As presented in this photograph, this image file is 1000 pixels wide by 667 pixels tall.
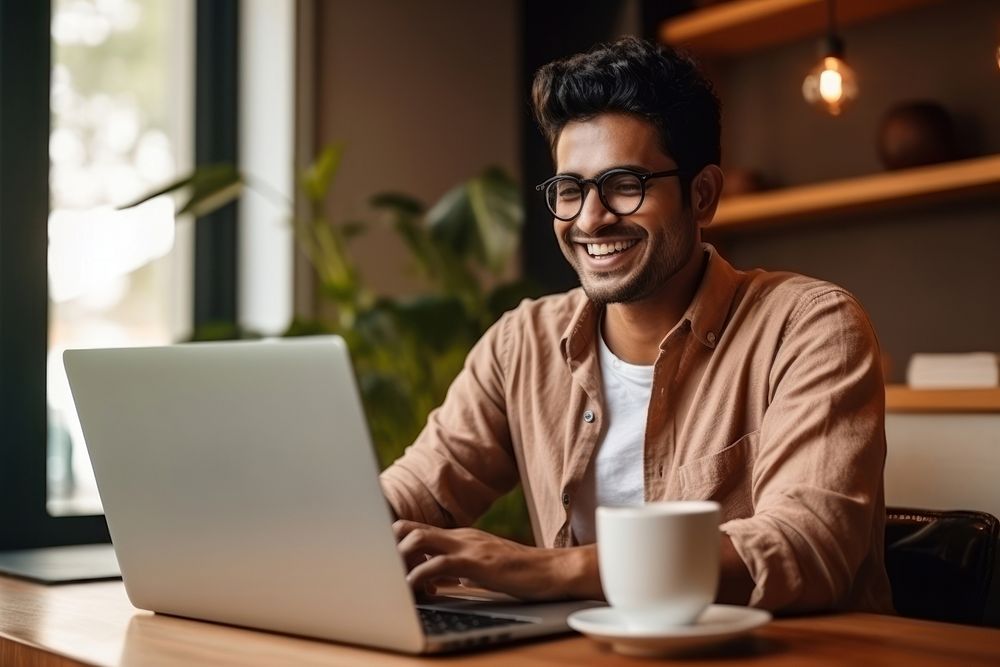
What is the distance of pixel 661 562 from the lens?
93cm

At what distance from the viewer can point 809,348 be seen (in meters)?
1.43

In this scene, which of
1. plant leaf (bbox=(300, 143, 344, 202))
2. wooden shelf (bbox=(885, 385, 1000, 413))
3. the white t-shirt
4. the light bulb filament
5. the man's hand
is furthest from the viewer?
plant leaf (bbox=(300, 143, 344, 202))

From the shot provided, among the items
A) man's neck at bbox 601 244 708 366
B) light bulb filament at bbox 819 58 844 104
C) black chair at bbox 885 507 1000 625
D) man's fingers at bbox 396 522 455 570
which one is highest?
light bulb filament at bbox 819 58 844 104

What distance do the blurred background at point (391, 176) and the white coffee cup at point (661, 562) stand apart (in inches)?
61.6

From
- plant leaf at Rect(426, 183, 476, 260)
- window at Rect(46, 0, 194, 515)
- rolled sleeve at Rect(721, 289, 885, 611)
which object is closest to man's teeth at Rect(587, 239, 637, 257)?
rolled sleeve at Rect(721, 289, 885, 611)

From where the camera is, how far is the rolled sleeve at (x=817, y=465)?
3.89 feet

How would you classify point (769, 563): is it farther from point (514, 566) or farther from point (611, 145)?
point (611, 145)

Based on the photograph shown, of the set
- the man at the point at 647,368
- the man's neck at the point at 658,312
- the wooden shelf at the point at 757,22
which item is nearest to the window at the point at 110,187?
the wooden shelf at the point at 757,22

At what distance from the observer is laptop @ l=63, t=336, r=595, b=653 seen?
3.16 feet

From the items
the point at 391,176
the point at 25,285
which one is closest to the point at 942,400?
the point at 391,176

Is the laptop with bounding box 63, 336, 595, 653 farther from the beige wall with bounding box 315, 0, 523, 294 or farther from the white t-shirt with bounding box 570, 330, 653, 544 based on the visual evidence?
the beige wall with bounding box 315, 0, 523, 294

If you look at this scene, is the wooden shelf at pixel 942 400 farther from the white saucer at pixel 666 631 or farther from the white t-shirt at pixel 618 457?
the white saucer at pixel 666 631

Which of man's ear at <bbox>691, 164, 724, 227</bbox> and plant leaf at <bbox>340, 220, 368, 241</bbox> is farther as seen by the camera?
plant leaf at <bbox>340, 220, 368, 241</bbox>

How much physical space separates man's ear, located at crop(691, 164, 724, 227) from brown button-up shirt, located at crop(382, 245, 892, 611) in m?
0.05
